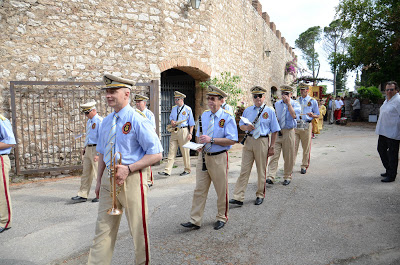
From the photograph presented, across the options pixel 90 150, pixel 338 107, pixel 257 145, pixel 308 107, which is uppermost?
pixel 338 107

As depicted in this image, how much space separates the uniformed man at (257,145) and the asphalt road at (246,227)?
0.29 metres

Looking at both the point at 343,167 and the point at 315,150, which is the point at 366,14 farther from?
the point at 343,167

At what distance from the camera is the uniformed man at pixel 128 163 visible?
8.73 ft

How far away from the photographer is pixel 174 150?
25.6 ft

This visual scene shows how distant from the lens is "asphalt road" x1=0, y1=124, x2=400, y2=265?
3467 mm

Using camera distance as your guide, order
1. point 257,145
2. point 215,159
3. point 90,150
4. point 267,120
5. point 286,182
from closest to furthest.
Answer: point 215,159 → point 257,145 → point 267,120 → point 90,150 → point 286,182

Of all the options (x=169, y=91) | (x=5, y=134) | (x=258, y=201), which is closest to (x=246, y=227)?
(x=258, y=201)

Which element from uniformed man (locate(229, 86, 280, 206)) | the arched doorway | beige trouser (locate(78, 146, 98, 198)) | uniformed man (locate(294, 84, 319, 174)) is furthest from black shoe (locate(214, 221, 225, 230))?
→ the arched doorway

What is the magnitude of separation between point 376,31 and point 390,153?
1342cm

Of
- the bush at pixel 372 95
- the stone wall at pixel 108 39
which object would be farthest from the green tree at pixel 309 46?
the stone wall at pixel 108 39

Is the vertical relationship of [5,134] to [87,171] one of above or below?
above

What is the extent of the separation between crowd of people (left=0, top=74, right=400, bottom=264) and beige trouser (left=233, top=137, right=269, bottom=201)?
2cm

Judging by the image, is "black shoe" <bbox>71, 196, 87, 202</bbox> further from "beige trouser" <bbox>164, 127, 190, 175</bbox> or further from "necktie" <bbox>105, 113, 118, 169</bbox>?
"necktie" <bbox>105, 113, 118, 169</bbox>

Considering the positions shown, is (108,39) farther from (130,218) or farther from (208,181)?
(130,218)
